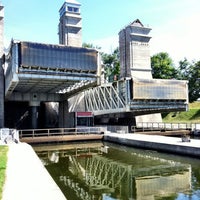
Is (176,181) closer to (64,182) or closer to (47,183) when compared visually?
(64,182)

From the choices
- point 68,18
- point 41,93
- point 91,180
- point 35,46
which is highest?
point 68,18

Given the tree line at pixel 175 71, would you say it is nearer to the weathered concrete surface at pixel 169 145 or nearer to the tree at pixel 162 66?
the tree at pixel 162 66

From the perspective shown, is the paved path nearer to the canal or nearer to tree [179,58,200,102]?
the canal

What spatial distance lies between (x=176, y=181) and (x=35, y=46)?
79.1 feet

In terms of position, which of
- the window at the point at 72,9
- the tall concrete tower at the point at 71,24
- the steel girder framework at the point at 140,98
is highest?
the window at the point at 72,9

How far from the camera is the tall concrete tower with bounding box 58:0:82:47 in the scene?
7181 centimetres

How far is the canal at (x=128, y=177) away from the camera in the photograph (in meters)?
12.1

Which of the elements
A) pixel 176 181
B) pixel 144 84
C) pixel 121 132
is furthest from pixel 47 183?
pixel 144 84

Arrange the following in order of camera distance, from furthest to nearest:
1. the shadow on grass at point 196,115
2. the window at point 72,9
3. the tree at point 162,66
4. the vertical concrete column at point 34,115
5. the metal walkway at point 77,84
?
the tree at point 162,66, the window at point 72,9, the shadow on grass at point 196,115, the vertical concrete column at point 34,115, the metal walkway at point 77,84

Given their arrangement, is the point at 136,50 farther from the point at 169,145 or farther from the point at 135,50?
the point at 169,145

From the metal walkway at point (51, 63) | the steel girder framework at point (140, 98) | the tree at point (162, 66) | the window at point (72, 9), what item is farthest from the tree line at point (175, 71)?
the metal walkway at point (51, 63)

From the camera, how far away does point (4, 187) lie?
1051 centimetres

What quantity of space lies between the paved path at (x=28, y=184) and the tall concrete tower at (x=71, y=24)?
58771 mm

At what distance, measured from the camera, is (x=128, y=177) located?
50.8 feet
